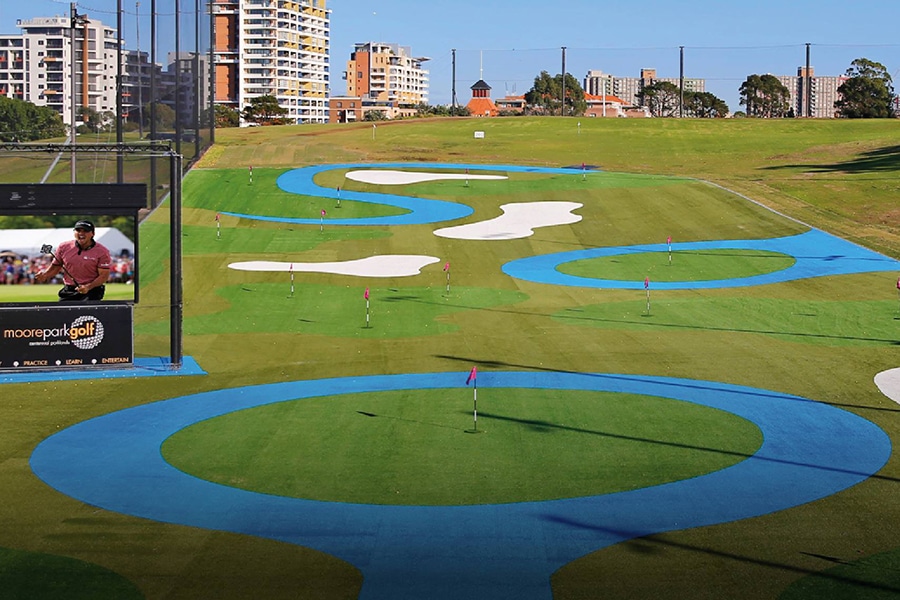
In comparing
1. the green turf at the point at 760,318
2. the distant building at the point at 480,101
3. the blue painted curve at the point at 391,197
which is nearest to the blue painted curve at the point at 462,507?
the green turf at the point at 760,318

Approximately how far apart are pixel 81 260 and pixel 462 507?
12.3 metres

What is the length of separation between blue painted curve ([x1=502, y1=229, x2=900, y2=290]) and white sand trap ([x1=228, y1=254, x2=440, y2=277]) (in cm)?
346

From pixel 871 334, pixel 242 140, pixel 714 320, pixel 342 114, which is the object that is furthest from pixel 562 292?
pixel 342 114

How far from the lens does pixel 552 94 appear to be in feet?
562

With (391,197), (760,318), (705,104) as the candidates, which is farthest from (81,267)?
(705,104)

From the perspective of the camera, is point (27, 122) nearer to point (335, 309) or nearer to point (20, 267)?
point (335, 309)

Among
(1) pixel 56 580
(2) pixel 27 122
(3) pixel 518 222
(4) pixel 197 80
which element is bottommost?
(1) pixel 56 580

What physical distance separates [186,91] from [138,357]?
20824mm

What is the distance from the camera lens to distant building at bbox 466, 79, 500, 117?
509 feet

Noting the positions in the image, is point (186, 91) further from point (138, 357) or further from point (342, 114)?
point (342, 114)

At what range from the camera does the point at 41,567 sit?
1312cm

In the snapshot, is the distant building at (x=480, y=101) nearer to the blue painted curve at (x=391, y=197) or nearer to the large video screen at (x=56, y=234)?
the blue painted curve at (x=391, y=197)

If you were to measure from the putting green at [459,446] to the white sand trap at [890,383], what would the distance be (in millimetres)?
4147

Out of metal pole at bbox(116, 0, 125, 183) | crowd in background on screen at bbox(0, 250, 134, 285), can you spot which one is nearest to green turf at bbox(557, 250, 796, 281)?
metal pole at bbox(116, 0, 125, 183)
